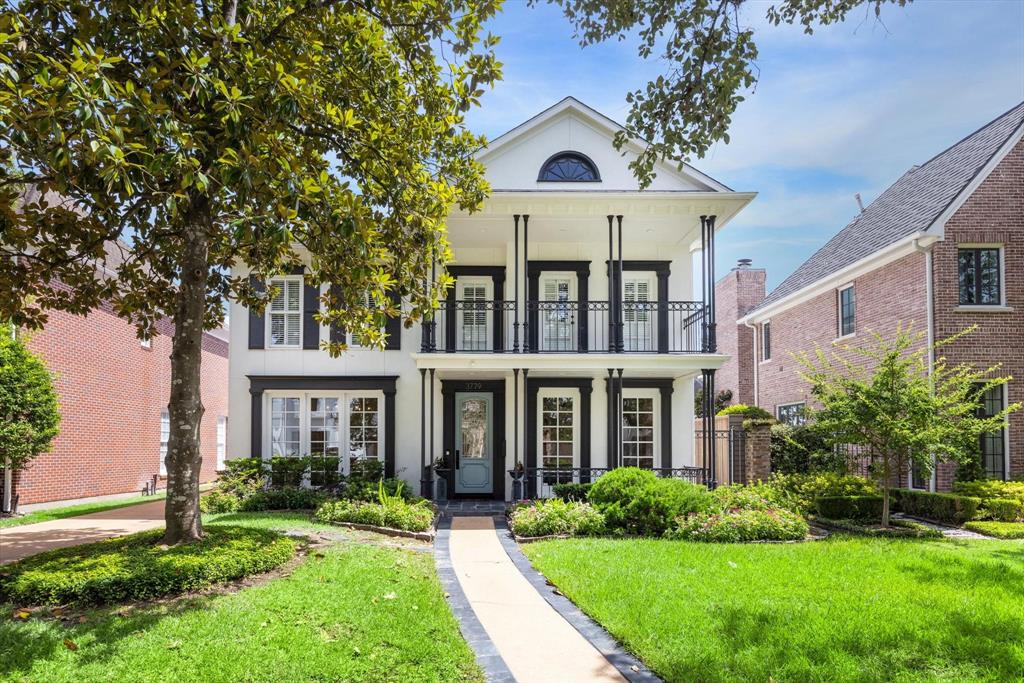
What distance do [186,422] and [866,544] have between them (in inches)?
367

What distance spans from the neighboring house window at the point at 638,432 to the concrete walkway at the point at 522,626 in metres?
6.53

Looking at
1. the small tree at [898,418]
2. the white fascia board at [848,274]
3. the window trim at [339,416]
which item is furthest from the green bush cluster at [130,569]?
the white fascia board at [848,274]

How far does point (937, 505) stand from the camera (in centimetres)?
1285

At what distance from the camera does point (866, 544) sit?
9703 millimetres

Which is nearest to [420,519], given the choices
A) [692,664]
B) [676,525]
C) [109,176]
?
[676,525]

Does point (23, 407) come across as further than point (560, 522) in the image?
Yes

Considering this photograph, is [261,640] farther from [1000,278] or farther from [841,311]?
[841,311]

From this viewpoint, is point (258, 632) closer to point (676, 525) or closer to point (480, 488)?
point (676, 525)

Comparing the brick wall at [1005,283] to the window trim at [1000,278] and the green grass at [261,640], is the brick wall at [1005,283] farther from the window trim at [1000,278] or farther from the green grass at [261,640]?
the green grass at [261,640]

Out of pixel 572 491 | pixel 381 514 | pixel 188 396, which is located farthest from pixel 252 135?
pixel 572 491

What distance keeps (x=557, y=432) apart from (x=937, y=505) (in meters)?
7.64

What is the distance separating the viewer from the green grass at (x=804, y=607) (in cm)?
489

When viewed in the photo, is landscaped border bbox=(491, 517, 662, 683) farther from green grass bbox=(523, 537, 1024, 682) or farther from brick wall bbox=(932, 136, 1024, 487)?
brick wall bbox=(932, 136, 1024, 487)

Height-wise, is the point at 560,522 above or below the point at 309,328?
below
